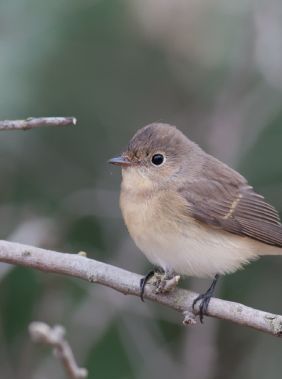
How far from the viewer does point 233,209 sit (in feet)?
15.1

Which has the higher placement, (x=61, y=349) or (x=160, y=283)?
(x=160, y=283)

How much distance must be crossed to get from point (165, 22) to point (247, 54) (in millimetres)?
772

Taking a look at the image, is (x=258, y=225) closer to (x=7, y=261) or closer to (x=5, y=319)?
(x=7, y=261)

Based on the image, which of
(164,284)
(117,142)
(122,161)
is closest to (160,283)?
(164,284)

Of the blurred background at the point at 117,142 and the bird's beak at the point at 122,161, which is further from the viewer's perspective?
the blurred background at the point at 117,142

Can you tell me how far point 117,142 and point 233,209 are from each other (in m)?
1.62

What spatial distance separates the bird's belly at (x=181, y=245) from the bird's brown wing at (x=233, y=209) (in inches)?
4.8

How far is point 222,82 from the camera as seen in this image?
20.0ft

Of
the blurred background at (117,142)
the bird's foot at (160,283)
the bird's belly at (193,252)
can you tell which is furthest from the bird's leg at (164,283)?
the blurred background at (117,142)

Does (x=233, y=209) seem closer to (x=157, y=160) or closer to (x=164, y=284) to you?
(x=157, y=160)

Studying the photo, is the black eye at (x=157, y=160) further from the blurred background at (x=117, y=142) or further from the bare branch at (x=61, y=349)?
the bare branch at (x=61, y=349)

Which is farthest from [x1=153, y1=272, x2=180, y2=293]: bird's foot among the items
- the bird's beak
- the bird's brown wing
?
the bird's beak

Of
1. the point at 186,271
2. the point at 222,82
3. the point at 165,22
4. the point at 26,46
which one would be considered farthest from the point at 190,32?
the point at 186,271

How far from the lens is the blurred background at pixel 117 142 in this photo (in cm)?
539
